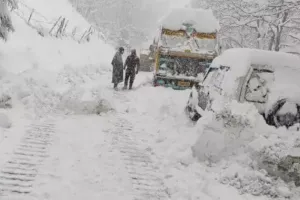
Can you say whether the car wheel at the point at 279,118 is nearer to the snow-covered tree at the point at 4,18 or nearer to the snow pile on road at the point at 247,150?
the snow pile on road at the point at 247,150

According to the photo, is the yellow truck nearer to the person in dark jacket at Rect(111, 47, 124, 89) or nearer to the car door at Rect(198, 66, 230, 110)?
the person in dark jacket at Rect(111, 47, 124, 89)

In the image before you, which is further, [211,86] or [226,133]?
[211,86]

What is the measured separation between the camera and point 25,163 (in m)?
6.29

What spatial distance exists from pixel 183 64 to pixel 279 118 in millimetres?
8861

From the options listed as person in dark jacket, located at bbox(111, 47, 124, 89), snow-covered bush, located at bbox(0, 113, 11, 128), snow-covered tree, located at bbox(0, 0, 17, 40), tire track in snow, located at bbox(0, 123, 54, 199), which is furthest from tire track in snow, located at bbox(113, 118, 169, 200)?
person in dark jacket, located at bbox(111, 47, 124, 89)

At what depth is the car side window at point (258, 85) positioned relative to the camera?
24.8ft

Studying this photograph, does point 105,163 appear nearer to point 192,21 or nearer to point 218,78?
point 218,78

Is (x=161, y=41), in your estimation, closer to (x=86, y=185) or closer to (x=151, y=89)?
(x=151, y=89)

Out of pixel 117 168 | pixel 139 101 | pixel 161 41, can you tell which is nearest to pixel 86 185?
pixel 117 168

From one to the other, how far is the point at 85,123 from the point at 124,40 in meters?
50.0

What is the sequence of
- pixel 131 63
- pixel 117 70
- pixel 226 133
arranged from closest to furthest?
pixel 226 133 → pixel 117 70 → pixel 131 63

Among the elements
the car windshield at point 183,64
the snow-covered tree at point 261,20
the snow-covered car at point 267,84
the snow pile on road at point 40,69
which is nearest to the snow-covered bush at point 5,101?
the snow pile on road at point 40,69

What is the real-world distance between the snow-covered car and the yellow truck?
755 cm

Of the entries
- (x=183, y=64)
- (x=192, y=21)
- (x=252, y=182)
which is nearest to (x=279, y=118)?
(x=252, y=182)
